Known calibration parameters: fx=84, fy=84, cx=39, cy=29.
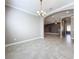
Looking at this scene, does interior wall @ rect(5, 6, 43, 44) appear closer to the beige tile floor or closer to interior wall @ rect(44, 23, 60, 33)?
the beige tile floor

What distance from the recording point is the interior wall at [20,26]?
6123 millimetres

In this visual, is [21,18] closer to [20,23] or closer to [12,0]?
[20,23]

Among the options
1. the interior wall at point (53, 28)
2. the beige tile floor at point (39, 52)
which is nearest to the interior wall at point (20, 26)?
the beige tile floor at point (39, 52)

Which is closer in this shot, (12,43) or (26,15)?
(12,43)

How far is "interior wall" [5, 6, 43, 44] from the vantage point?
6123 mm

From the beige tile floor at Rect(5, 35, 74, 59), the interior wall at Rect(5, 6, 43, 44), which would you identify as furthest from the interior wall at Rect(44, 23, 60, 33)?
the beige tile floor at Rect(5, 35, 74, 59)

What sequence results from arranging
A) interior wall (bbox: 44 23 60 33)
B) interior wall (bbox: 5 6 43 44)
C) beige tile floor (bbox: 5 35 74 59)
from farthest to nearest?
interior wall (bbox: 44 23 60 33) < interior wall (bbox: 5 6 43 44) < beige tile floor (bbox: 5 35 74 59)

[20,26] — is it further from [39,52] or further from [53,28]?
[53,28]

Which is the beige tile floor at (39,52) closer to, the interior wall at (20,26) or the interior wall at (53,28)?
the interior wall at (20,26)

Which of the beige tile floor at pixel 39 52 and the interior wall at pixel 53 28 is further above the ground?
the interior wall at pixel 53 28
